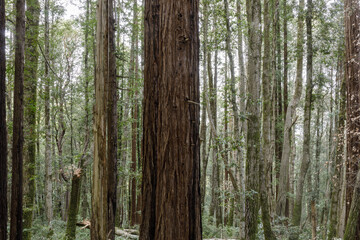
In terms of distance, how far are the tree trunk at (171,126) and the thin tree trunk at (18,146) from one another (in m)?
4.59

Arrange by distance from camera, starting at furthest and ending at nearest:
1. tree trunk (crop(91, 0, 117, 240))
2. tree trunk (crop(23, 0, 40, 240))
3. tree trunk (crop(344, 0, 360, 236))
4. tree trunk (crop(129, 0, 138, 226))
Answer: tree trunk (crop(129, 0, 138, 226)), tree trunk (crop(23, 0, 40, 240)), tree trunk (crop(344, 0, 360, 236)), tree trunk (crop(91, 0, 117, 240))

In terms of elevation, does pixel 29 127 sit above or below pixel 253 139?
above

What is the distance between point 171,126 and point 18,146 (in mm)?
4892

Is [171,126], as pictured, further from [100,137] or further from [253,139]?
[253,139]

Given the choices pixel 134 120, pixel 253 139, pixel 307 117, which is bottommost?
pixel 253 139

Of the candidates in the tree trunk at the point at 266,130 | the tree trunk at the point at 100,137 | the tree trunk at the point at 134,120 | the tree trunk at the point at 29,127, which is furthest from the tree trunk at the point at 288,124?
the tree trunk at the point at 29,127

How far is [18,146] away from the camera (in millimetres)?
6219

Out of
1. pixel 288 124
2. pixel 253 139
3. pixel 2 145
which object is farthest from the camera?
pixel 288 124

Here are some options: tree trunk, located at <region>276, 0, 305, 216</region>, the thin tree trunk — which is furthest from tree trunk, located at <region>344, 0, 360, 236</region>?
the thin tree trunk

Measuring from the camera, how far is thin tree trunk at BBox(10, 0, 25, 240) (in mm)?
6090

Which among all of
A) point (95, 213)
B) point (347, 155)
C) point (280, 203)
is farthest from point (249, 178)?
point (280, 203)

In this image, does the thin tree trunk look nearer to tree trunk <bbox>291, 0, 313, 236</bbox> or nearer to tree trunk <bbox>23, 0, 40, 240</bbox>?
tree trunk <bbox>23, 0, 40, 240</bbox>

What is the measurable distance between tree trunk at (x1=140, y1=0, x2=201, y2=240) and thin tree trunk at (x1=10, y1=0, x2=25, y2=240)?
4590 millimetres

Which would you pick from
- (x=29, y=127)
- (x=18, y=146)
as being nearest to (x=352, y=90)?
(x=18, y=146)
